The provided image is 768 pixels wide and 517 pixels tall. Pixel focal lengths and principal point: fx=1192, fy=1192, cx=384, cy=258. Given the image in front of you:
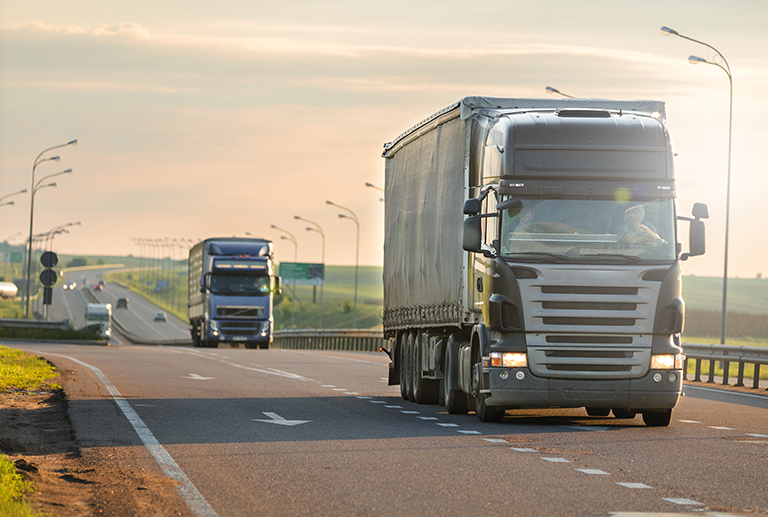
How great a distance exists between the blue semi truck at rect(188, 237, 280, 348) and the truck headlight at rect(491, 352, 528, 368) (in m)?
32.0

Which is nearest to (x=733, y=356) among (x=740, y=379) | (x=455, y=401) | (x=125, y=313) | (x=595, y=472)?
(x=740, y=379)

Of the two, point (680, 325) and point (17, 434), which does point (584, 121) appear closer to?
point (680, 325)

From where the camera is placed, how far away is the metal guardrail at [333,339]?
53.4 metres

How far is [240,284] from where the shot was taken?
46062 millimetres

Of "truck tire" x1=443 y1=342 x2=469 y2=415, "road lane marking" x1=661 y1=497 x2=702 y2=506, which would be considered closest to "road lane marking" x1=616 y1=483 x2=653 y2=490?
"road lane marking" x1=661 y1=497 x2=702 y2=506

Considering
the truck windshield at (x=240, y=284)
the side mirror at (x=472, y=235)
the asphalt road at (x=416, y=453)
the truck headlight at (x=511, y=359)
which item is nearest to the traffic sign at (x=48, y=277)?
the truck windshield at (x=240, y=284)

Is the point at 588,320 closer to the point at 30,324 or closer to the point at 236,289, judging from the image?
the point at 236,289

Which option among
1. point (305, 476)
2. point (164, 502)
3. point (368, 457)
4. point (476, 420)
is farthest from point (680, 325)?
point (164, 502)

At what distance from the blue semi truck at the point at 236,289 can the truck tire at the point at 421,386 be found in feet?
90.5

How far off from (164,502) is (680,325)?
740 centimetres

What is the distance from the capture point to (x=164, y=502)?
841 cm

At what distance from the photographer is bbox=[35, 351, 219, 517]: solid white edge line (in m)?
8.21

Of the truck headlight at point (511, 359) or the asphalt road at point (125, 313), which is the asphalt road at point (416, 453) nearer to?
the truck headlight at point (511, 359)

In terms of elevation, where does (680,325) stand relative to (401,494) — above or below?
above
